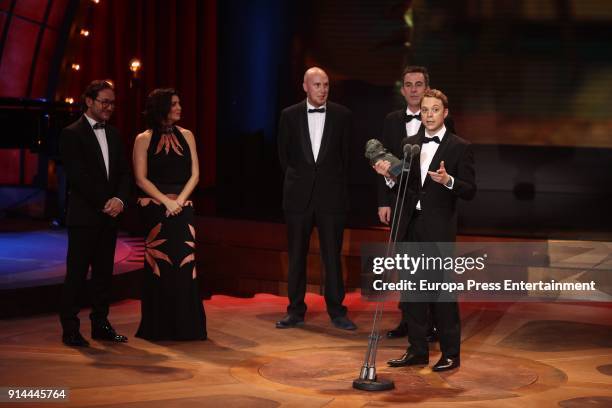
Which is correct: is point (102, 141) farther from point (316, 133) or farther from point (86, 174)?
point (316, 133)

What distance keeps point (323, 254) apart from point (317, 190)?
1.33 ft

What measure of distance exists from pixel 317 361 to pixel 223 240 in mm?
3331

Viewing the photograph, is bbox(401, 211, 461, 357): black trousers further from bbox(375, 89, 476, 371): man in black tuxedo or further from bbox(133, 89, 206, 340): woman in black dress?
bbox(133, 89, 206, 340): woman in black dress

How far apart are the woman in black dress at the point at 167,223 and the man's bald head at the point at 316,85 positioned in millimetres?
829

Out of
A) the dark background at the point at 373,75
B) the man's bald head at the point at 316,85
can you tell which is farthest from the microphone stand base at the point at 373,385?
the dark background at the point at 373,75

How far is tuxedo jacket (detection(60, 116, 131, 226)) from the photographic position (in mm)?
5527

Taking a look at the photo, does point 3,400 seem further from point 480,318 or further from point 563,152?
point 563,152

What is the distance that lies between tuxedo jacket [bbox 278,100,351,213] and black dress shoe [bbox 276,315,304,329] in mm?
668

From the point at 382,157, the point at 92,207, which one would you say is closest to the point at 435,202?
the point at 382,157

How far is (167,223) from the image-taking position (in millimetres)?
5766

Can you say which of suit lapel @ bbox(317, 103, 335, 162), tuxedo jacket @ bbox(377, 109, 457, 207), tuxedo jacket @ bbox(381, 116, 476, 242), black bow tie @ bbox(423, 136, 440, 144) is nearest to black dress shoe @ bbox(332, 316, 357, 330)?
tuxedo jacket @ bbox(377, 109, 457, 207)

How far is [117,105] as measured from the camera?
12992 millimetres

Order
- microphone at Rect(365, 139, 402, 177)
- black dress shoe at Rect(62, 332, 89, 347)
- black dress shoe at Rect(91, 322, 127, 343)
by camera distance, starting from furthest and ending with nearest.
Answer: black dress shoe at Rect(91, 322, 127, 343), black dress shoe at Rect(62, 332, 89, 347), microphone at Rect(365, 139, 402, 177)

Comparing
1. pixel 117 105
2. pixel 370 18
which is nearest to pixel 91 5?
pixel 117 105
